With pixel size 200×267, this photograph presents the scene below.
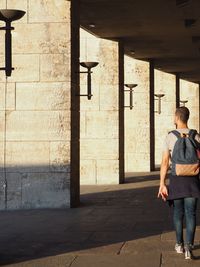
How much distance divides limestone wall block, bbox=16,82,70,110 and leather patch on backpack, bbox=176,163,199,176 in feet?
18.3

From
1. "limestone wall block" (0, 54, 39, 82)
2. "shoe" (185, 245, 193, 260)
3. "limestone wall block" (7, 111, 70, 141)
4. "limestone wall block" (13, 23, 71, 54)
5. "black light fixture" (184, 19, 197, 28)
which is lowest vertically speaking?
"shoe" (185, 245, 193, 260)

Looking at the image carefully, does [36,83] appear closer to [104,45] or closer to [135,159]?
[104,45]

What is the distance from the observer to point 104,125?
1980 cm

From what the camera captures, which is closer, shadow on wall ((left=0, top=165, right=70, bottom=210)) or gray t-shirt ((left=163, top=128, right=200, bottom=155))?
gray t-shirt ((left=163, top=128, right=200, bottom=155))

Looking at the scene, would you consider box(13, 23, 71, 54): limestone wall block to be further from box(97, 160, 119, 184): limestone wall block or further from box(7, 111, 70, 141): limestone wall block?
box(97, 160, 119, 184): limestone wall block

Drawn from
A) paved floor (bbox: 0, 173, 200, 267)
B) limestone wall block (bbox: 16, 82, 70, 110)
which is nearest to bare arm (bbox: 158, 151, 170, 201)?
paved floor (bbox: 0, 173, 200, 267)

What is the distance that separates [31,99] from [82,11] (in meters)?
3.96

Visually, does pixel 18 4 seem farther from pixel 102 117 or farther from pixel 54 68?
pixel 102 117

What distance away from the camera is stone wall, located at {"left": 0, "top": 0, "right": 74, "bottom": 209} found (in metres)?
13.1

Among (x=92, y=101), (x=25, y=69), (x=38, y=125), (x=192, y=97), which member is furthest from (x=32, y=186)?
(x=192, y=97)

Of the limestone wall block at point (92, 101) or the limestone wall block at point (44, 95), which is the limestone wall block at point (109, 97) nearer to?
the limestone wall block at point (92, 101)

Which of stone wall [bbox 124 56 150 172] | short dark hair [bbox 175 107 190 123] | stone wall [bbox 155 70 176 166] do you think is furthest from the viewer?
stone wall [bbox 155 70 176 166]

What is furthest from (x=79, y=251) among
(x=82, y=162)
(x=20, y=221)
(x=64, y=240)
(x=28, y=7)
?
(x=82, y=162)

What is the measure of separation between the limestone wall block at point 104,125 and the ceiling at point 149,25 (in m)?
2.33
